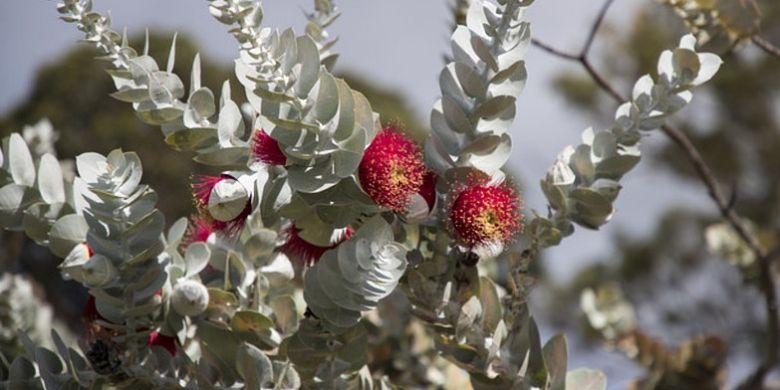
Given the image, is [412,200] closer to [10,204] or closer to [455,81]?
[455,81]

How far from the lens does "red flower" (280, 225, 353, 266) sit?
0.96 metres

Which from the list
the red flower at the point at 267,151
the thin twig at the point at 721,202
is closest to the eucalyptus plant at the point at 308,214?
Answer: the red flower at the point at 267,151

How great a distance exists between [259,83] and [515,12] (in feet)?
0.74

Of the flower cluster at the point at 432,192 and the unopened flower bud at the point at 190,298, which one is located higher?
the flower cluster at the point at 432,192

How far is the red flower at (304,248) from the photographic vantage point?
0.96 m

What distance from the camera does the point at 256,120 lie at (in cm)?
91

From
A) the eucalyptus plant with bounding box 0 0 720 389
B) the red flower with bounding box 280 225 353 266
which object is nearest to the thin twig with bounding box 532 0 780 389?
the eucalyptus plant with bounding box 0 0 720 389

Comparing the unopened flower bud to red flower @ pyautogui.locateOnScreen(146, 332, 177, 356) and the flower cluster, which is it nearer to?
red flower @ pyautogui.locateOnScreen(146, 332, 177, 356)

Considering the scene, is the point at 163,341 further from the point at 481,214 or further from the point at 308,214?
the point at 481,214

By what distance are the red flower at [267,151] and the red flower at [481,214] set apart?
154 mm

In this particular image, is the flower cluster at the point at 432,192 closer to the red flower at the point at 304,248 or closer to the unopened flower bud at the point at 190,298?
the red flower at the point at 304,248

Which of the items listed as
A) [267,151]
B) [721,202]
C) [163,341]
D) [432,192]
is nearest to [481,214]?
[432,192]

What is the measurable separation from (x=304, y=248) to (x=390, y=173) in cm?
16

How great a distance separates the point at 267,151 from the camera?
87cm
